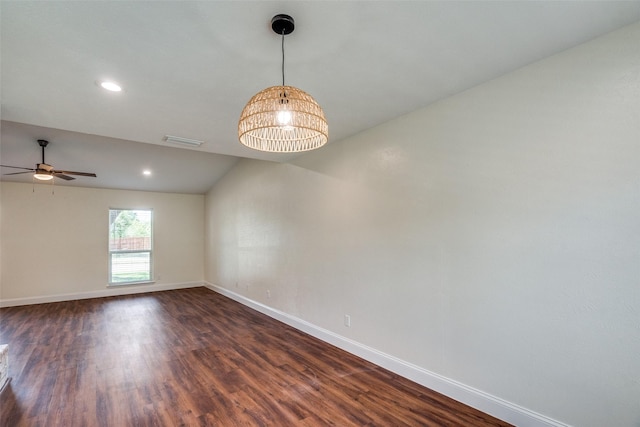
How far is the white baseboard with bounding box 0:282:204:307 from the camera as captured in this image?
6002 mm

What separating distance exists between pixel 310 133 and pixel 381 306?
Answer: 6.83ft

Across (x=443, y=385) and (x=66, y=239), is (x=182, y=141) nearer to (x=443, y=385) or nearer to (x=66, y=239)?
(x=443, y=385)

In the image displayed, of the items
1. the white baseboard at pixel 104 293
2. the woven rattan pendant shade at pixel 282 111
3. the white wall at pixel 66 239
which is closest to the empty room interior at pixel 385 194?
the woven rattan pendant shade at pixel 282 111

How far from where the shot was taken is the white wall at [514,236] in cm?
177

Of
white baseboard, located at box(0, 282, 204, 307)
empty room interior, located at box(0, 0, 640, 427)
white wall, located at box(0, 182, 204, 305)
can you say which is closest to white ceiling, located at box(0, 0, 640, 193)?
empty room interior, located at box(0, 0, 640, 427)

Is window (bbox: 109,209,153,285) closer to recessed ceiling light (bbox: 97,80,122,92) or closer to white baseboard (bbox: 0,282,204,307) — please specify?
white baseboard (bbox: 0,282,204,307)

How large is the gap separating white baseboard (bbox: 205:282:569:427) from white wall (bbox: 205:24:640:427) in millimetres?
55

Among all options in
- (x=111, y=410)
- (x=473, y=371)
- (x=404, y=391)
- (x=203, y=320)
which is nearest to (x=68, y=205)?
(x=203, y=320)

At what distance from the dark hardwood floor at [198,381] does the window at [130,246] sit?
232 cm

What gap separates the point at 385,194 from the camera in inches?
124

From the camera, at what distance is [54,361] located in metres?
3.40

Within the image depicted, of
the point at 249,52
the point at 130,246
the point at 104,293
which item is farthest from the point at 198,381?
the point at 130,246

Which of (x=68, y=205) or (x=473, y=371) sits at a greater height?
(x=68, y=205)

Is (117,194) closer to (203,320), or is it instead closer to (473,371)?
(203,320)
